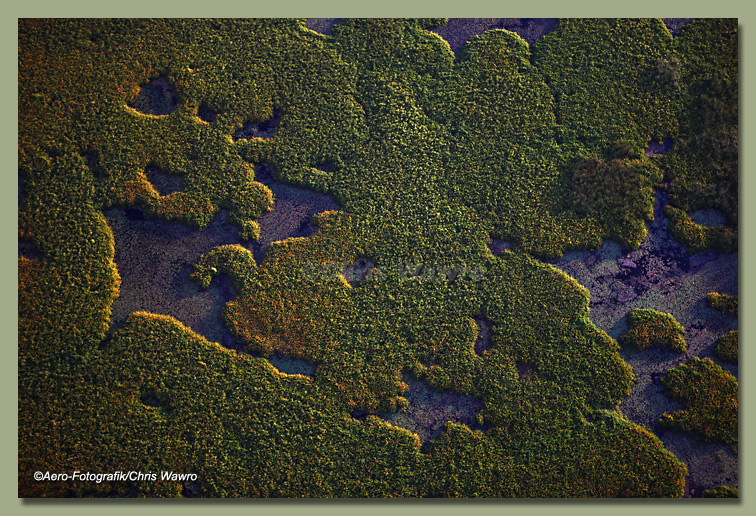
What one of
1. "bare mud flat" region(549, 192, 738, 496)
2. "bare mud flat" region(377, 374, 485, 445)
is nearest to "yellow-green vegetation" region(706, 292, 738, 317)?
"bare mud flat" region(549, 192, 738, 496)

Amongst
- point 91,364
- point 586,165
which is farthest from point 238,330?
point 586,165

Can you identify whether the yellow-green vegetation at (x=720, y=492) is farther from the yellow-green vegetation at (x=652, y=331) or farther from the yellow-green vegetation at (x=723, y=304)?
the yellow-green vegetation at (x=723, y=304)

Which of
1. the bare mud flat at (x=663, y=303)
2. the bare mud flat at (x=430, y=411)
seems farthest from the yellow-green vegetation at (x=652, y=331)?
the bare mud flat at (x=430, y=411)

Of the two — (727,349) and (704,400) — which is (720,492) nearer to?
(704,400)

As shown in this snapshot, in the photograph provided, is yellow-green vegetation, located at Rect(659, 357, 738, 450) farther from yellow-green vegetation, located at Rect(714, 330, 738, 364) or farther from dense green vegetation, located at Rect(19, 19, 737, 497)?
dense green vegetation, located at Rect(19, 19, 737, 497)

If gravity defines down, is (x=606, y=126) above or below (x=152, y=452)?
above

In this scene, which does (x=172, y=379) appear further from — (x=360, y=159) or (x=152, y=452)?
(x=360, y=159)
